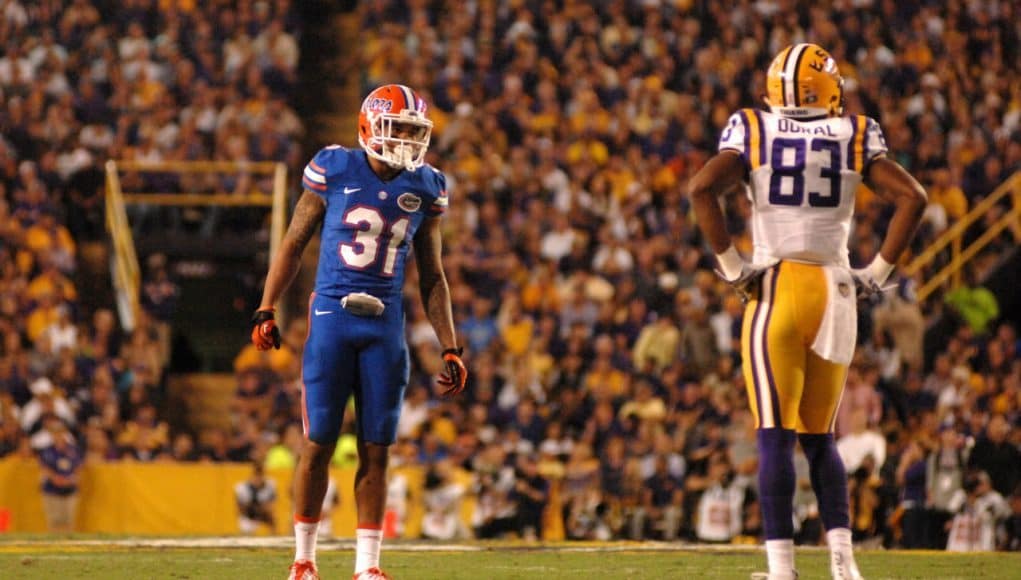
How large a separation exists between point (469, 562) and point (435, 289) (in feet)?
5.78

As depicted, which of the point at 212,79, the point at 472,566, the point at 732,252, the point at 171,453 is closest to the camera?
the point at 732,252

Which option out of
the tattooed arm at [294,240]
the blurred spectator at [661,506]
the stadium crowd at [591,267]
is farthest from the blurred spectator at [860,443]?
the tattooed arm at [294,240]

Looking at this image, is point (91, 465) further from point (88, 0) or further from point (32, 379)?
point (88, 0)

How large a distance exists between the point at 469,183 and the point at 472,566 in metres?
9.13

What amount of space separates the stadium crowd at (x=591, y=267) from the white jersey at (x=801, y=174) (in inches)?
220

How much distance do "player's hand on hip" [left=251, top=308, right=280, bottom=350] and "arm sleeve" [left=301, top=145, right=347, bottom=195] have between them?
1.64 ft

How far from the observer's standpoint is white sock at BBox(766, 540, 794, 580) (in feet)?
19.8

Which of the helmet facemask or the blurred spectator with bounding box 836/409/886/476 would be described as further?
the blurred spectator with bounding box 836/409/886/476

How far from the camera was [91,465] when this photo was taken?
14.2 m

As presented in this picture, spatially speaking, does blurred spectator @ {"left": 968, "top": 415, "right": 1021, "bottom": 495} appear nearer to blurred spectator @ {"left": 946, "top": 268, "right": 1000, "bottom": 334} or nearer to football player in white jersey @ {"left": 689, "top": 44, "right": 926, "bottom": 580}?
blurred spectator @ {"left": 946, "top": 268, "right": 1000, "bottom": 334}

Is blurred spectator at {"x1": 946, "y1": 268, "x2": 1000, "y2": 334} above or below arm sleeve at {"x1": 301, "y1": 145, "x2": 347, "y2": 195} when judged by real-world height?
above

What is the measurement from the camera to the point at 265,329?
6.59 meters

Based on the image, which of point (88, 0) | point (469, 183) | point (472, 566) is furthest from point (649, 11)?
point (472, 566)

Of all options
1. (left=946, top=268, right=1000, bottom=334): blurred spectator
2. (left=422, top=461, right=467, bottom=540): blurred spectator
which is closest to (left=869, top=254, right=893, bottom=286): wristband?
(left=422, top=461, right=467, bottom=540): blurred spectator
